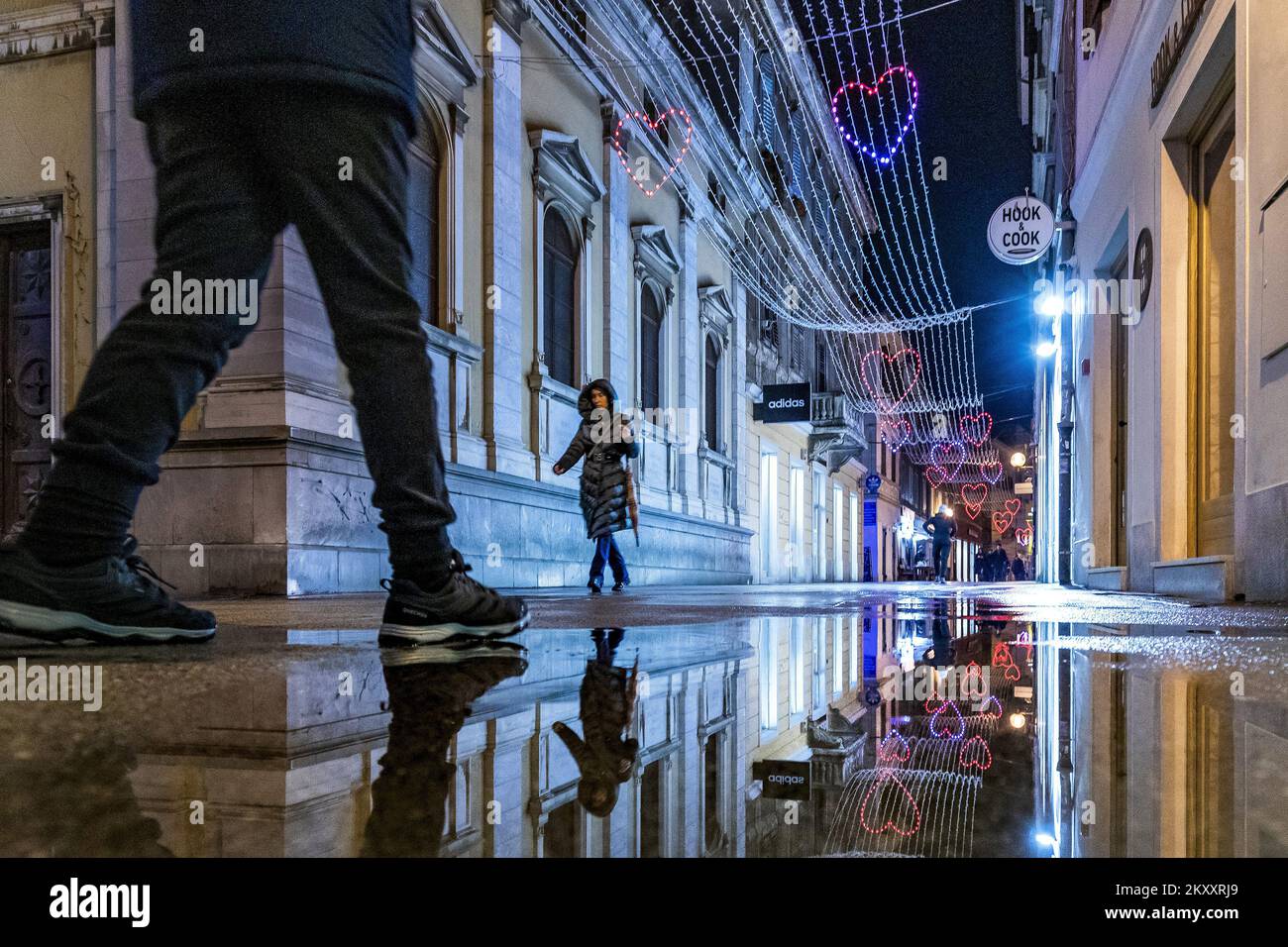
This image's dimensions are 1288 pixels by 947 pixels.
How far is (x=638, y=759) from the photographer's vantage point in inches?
43.1

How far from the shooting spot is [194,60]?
7.00ft

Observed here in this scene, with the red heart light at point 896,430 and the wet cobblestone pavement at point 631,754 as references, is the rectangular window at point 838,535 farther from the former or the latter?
the wet cobblestone pavement at point 631,754

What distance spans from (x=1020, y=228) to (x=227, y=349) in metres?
11.9

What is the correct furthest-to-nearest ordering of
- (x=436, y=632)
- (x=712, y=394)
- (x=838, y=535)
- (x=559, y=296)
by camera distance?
(x=838, y=535) → (x=712, y=394) → (x=559, y=296) → (x=436, y=632)

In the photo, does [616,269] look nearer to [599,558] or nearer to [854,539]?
[599,558]

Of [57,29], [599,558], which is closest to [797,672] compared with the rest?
[599,558]

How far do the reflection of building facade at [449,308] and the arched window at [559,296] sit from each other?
0.12ft

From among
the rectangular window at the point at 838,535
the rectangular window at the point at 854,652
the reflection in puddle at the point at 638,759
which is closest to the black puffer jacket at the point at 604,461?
the rectangular window at the point at 854,652

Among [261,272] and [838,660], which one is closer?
[261,272]

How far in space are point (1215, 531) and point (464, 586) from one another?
222 inches

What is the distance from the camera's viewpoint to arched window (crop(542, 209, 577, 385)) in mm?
12016

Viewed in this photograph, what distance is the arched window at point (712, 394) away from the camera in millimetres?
18578
